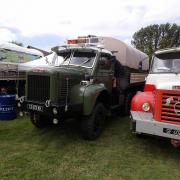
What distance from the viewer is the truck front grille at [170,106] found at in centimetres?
475

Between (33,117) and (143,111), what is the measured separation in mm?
3093

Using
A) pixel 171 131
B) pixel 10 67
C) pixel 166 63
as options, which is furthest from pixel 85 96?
pixel 10 67

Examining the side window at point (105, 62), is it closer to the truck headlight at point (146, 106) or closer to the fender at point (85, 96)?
the fender at point (85, 96)

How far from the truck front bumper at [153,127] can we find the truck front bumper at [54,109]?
1325 millimetres

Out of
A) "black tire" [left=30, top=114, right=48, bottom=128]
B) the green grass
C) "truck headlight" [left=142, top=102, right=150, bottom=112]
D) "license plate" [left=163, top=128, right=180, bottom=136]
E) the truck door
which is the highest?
the truck door

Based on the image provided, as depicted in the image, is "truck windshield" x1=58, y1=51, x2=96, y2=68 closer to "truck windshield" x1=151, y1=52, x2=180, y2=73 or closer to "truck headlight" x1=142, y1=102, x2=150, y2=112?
"truck windshield" x1=151, y1=52, x2=180, y2=73

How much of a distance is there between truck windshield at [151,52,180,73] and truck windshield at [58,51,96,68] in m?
1.60

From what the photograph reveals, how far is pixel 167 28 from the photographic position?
137 feet

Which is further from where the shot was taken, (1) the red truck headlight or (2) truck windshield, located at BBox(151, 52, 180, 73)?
(2) truck windshield, located at BBox(151, 52, 180, 73)

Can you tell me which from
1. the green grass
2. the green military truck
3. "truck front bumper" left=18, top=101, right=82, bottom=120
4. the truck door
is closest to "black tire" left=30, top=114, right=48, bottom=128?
the green military truck

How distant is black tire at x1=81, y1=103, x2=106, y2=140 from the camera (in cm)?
601

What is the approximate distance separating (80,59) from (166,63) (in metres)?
2.21

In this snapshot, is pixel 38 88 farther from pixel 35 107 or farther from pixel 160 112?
pixel 160 112

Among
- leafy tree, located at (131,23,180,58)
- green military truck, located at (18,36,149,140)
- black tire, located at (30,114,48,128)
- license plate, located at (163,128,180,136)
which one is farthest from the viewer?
leafy tree, located at (131,23,180,58)
